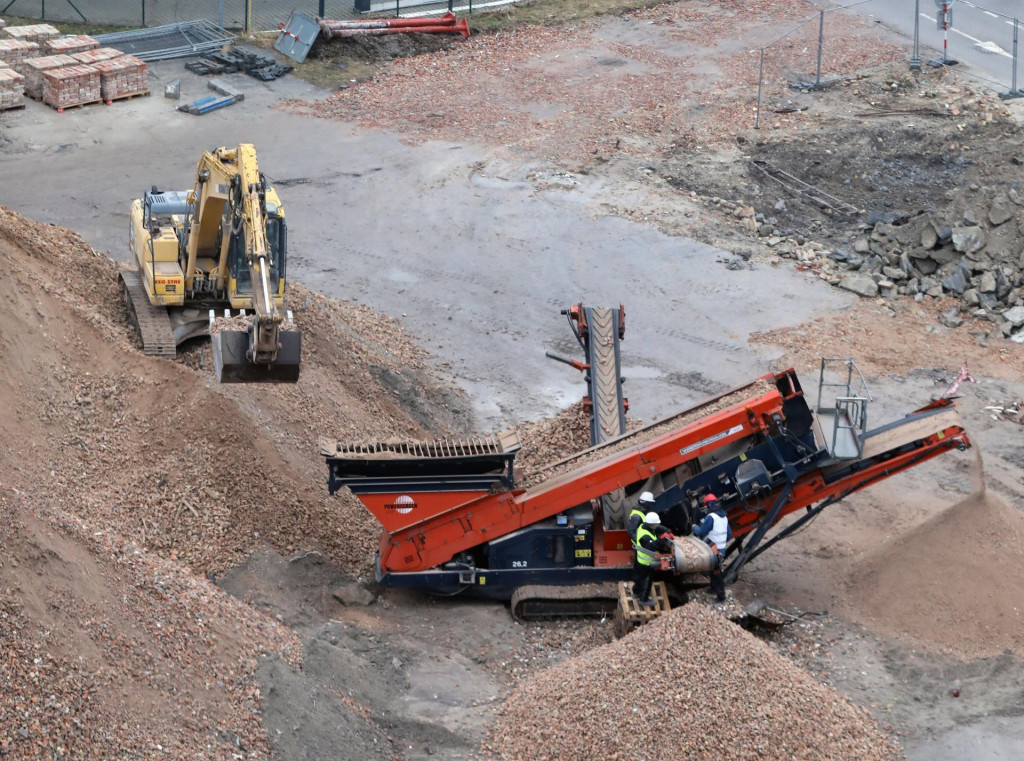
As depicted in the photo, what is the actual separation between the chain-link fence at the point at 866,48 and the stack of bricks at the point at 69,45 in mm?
14097

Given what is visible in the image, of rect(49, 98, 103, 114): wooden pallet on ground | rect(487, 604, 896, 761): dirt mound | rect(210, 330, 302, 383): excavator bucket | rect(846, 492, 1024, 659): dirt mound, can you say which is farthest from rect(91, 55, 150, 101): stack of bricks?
rect(487, 604, 896, 761): dirt mound

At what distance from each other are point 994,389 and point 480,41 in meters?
18.0

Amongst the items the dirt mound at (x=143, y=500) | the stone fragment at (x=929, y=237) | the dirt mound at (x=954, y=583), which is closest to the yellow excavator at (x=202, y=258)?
→ the dirt mound at (x=143, y=500)

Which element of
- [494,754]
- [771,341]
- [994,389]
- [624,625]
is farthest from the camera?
[771,341]

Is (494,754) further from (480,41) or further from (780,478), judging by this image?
(480,41)

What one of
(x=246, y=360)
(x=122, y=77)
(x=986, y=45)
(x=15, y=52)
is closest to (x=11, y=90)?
(x=15, y=52)

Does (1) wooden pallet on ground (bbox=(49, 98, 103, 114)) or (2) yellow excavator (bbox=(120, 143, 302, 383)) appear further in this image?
(1) wooden pallet on ground (bbox=(49, 98, 103, 114))

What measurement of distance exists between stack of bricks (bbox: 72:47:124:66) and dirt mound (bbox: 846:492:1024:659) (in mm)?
20349

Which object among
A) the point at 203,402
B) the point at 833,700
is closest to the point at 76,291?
the point at 203,402

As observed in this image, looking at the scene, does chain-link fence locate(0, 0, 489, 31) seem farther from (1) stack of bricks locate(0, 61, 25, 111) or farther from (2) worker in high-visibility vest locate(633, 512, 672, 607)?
(2) worker in high-visibility vest locate(633, 512, 672, 607)

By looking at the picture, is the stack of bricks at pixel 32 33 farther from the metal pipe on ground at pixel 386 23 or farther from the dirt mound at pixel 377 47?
the metal pipe on ground at pixel 386 23

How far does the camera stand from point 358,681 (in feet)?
38.5

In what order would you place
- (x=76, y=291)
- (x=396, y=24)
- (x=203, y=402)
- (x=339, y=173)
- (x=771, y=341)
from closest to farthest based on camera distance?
1. (x=203, y=402)
2. (x=76, y=291)
3. (x=771, y=341)
4. (x=339, y=173)
5. (x=396, y=24)

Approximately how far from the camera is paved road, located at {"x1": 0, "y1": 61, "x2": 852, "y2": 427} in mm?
19469
